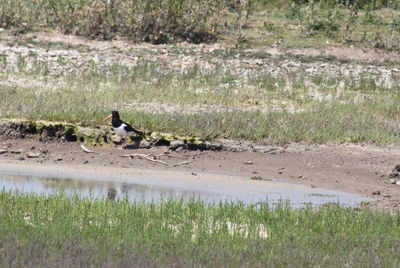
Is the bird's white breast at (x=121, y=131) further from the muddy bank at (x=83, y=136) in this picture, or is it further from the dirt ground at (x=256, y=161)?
the muddy bank at (x=83, y=136)

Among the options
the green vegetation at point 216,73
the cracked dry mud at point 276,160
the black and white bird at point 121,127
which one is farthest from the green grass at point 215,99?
the black and white bird at point 121,127

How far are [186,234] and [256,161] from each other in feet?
18.0

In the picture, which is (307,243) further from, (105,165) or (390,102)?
(390,102)

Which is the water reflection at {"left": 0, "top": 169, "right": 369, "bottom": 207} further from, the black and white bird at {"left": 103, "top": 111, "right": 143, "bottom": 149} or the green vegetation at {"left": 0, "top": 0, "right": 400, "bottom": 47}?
the green vegetation at {"left": 0, "top": 0, "right": 400, "bottom": 47}

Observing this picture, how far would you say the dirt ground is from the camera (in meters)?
12.7

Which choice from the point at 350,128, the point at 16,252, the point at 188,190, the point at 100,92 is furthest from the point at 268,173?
the point at 16,252

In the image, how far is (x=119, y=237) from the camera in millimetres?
7680

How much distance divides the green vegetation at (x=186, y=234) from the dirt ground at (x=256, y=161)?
112 inches

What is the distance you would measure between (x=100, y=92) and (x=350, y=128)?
4638mm

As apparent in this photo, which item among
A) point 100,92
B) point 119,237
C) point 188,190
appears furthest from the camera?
point 100,92

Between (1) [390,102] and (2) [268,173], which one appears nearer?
(2) [268,173]

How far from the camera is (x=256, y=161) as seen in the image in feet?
44.0

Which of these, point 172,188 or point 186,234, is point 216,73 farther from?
point 186,234

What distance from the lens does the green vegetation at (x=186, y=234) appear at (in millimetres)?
6961
